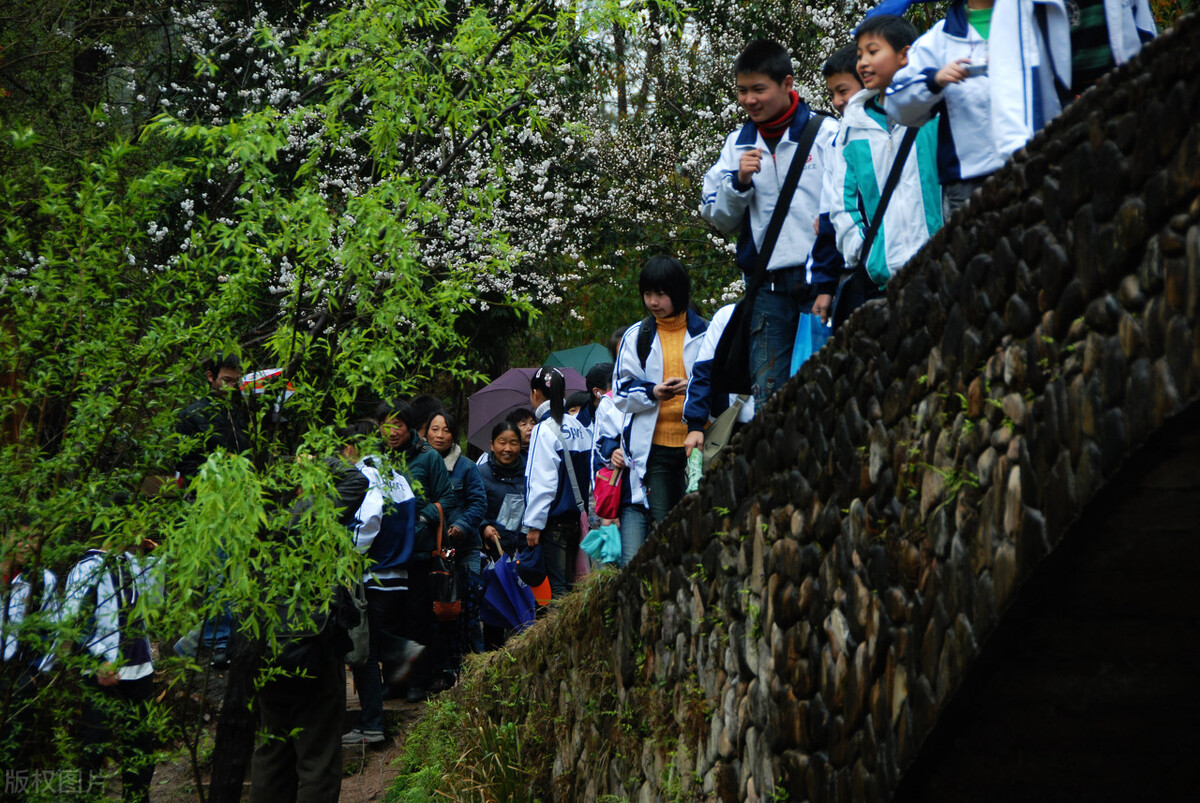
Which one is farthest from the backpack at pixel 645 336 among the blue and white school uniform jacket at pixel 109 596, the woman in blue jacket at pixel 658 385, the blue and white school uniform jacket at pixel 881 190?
the blue and white school uniform jacket at pixel 109 596

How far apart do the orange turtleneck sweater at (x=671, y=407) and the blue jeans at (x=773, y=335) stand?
3.10ft

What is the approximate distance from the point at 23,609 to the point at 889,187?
4124 millimetres

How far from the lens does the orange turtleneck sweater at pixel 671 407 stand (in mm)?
6312

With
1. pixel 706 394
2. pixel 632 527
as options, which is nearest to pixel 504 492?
pixel 632 527

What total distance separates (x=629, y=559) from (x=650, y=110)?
42.6 feet

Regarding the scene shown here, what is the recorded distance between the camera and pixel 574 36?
6.55 m

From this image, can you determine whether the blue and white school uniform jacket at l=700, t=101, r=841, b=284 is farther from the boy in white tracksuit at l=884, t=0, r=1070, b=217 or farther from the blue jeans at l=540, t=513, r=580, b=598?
the blue jeans at l=540, t=513, r=580, b=598

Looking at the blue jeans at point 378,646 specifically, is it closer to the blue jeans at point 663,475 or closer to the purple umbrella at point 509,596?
the purple umbrella at point 509,596

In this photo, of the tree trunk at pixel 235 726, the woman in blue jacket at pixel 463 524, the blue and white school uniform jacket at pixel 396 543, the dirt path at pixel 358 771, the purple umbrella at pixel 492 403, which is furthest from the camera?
the purple umbrella at pixel 492 403

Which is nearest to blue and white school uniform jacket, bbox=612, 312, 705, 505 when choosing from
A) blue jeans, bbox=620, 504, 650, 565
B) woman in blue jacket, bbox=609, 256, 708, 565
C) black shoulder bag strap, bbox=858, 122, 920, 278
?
woman in blue jacket, bbox=609, 256, 708, 565

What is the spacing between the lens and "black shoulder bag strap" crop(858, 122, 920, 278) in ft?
13.9

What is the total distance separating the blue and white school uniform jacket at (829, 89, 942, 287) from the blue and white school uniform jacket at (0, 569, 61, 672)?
12.3ft

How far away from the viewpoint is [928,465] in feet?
11.3

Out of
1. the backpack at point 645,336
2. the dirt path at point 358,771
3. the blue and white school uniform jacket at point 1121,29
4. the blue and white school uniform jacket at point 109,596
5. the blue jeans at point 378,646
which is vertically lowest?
the dirt path at point 358,771
